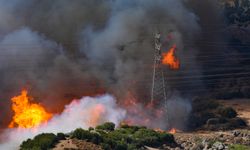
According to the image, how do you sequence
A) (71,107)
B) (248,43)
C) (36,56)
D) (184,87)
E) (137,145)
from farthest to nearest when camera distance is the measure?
(248,43), (184,87), (36,56), (71,107), (137,145)

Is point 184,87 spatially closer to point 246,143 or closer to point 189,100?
point 189,100

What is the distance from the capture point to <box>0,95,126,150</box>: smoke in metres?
77.2

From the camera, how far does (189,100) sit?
9744 centimetres

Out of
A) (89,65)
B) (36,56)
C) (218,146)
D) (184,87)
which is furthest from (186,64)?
(218,146)

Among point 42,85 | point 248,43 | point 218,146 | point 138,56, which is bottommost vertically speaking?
point 218,146

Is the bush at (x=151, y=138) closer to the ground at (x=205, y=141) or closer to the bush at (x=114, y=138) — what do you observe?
the bush at (x=114, y=138)

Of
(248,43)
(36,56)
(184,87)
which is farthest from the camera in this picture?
(248,43)

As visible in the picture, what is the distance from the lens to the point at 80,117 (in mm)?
80375

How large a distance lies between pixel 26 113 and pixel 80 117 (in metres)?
8.54

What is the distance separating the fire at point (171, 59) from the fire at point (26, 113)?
26267 mm

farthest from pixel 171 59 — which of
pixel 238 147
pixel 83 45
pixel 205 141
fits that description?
pixel 238 147

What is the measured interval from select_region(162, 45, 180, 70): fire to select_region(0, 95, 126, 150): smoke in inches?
682

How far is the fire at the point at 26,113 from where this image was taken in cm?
8062

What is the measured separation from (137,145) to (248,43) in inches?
→ 3208
